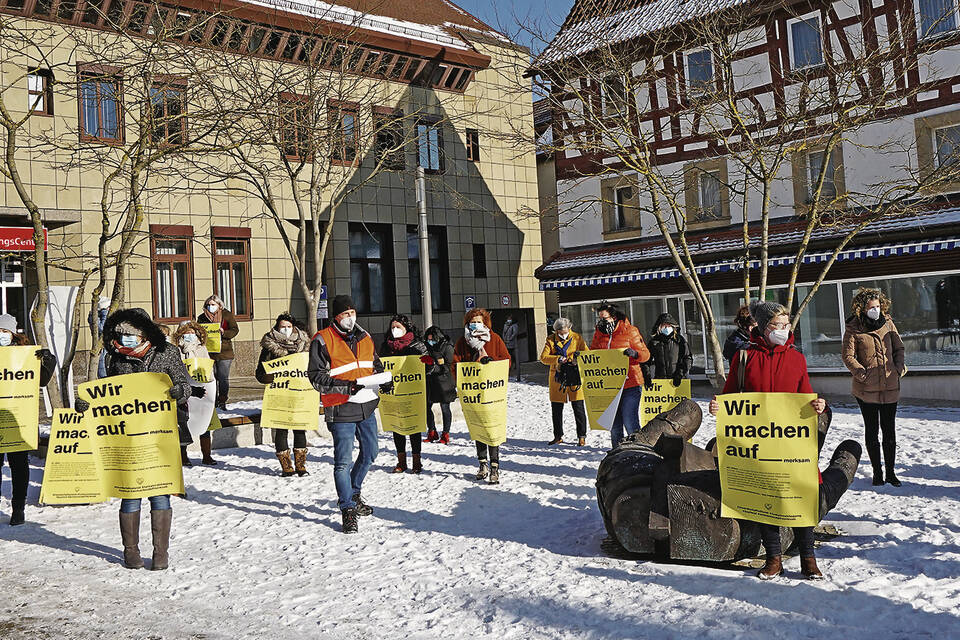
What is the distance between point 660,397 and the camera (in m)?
9.93

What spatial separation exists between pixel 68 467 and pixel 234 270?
1669cm

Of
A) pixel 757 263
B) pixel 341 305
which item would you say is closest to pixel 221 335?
pixel 341 305

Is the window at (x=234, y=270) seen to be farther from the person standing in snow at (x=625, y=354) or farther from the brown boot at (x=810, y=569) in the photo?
the brown boot at (x=810, y=569)

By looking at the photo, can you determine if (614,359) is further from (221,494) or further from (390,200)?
(390,200)

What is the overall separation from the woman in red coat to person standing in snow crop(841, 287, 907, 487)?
2739 millimetres

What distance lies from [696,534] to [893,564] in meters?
1.27

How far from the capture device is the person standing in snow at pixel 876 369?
790 cm

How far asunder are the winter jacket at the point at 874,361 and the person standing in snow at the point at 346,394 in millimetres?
4465

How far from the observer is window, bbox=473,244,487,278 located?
95.8 ft

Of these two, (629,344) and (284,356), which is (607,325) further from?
(284,356)

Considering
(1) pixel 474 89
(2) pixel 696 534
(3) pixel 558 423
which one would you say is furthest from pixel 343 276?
(2) pixel 696 534

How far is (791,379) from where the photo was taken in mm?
5418

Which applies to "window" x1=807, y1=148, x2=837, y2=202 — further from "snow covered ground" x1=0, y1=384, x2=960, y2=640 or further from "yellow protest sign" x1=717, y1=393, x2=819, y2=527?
"yellow protest sign" x1=717, y1=393, x2=819, y2=527

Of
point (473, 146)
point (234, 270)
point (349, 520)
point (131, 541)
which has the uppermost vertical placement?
point (473, 146)
